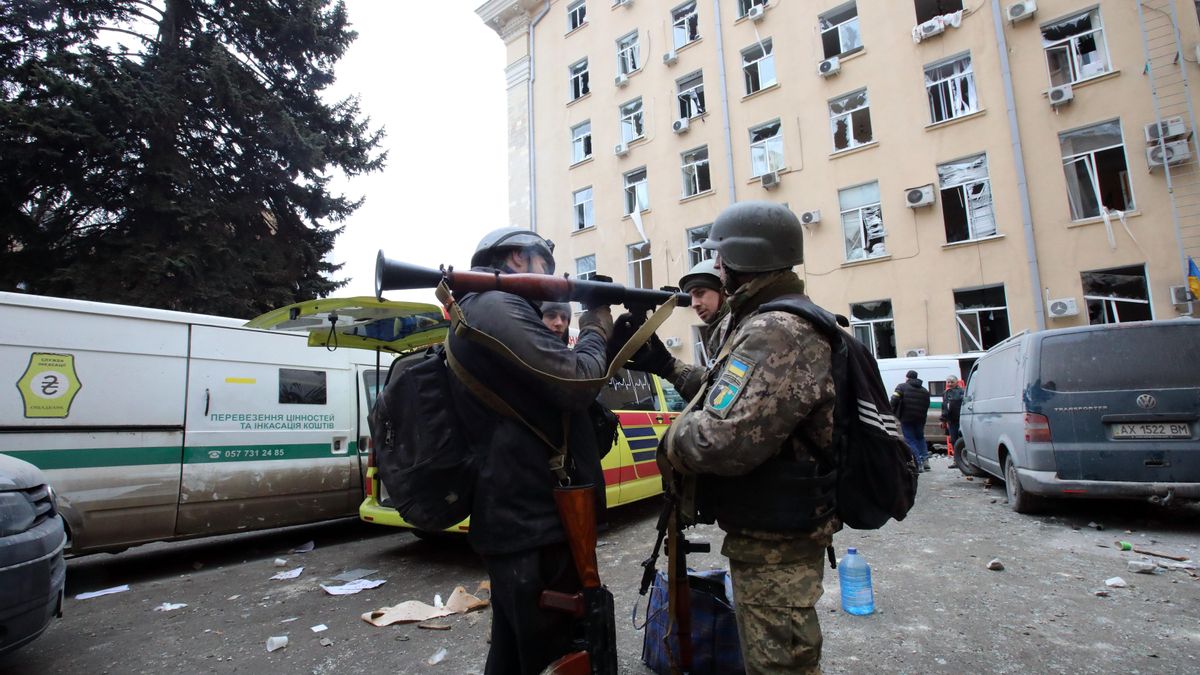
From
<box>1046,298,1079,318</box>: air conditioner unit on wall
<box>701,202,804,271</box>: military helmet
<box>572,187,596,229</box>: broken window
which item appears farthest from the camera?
<box>572,187,596,229</box>: broken window

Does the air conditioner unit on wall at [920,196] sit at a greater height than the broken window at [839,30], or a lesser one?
lesser

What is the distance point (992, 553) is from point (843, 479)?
150 inches

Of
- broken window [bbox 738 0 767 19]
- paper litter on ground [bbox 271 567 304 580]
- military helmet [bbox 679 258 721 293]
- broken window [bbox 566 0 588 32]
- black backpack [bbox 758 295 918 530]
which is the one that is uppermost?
broken window [bbox 566 0 588 32]

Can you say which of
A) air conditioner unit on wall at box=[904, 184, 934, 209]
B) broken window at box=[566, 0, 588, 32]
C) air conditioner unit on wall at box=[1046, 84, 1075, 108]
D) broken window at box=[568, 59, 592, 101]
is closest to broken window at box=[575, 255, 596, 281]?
broken window at box=[568, 59, 592, 101]

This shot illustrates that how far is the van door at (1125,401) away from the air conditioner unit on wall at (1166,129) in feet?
30.6

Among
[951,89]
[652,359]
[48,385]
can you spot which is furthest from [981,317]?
[48,385]

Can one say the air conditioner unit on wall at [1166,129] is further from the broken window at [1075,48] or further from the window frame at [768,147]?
the window frame at [768,147]

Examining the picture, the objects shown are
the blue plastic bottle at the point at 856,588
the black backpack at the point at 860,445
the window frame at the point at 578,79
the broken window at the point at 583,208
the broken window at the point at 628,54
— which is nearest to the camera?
the black backpack at the point at 860,445

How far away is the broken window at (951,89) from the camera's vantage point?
13.3 metres

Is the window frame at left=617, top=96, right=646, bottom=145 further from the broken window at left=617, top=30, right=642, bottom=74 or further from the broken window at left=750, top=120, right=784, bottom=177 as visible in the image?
the broken window at left=750, top=120, right=784, bottom=177

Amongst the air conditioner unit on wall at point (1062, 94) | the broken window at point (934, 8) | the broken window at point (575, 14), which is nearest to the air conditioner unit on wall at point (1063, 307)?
the air conditioner unit on wall at point (1062, 94)

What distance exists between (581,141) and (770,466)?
19775mm

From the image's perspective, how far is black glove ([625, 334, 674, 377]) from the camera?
7.40ft

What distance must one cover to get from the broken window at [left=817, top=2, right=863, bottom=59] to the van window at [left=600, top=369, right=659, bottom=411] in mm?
12859
